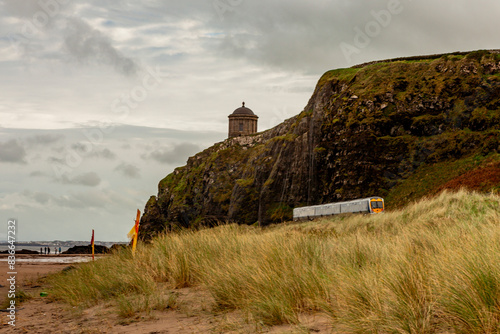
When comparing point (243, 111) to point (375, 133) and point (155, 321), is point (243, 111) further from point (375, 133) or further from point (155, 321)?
point (155, 321)

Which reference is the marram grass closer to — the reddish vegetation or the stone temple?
the reddish vegetation

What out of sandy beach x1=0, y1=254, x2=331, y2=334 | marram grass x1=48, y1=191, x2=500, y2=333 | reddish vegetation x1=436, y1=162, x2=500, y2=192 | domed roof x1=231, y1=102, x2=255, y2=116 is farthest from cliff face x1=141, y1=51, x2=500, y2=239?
domed roof x1=231, y1=102, x2=255, y2=116

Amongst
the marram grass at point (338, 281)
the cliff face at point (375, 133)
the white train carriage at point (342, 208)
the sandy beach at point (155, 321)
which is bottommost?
the sandy beach at point (155, 321)

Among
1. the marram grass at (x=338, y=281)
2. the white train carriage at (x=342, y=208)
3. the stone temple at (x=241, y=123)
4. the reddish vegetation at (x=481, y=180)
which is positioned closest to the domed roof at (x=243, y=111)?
the stone temple at (x=241, y=123)

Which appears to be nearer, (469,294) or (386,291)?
(469,294)

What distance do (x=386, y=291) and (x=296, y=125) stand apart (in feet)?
185

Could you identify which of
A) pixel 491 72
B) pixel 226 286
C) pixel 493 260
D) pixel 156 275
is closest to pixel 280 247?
pixel 226 286

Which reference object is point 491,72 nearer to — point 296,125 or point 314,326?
point 296,125

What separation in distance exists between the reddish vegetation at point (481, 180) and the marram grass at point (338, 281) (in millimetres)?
20835

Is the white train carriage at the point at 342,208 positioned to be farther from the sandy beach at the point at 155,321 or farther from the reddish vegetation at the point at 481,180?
the sandy beach at the point at 155,321

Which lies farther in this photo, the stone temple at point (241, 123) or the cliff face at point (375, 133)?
the stone temple at point (241, 123)

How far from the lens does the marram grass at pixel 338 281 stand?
16.5 ft

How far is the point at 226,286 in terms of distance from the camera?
807 cm

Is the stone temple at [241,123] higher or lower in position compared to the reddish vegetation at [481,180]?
higher
